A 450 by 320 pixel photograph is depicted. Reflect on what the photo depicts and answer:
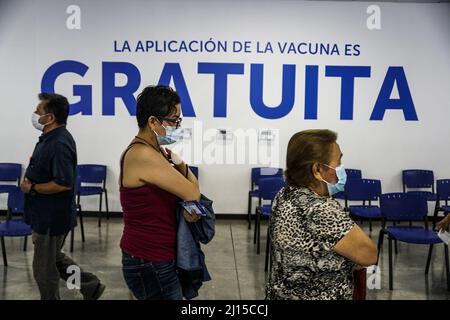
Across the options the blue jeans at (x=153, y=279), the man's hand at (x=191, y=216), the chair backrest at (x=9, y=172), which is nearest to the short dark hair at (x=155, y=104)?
the man's hand at (x=191, y=216)

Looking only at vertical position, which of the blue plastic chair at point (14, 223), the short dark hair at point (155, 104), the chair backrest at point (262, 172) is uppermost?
the short dark hair at point (155, 104)

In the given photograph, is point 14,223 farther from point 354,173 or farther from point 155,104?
point 354,173

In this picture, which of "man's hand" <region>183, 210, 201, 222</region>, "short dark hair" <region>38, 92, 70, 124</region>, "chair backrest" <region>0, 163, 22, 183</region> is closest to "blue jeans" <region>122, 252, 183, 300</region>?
"man's hand" <region>183, 210, 201, 222</region>

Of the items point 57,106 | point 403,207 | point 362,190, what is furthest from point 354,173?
point 57,106

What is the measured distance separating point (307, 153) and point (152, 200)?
738 mm

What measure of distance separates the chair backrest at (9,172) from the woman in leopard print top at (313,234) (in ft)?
20.4

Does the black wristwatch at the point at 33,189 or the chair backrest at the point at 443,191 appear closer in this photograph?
the black wristwatch at the point at 33,189

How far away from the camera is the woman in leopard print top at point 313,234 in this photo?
1896mm

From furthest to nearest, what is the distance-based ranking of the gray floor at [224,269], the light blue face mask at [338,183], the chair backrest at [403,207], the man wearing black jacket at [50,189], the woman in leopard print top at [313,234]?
1. the chair backrest at [403,207]
2. the gray floor at [224,269]
3. the man wearing black jacket at [50,189]
4. the light blue face mask at [338,183]
5. the woman in leopard print top at [313,234]

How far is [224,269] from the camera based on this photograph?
216 inches

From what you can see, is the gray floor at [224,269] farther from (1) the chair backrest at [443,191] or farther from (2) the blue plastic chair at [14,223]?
(1) the chair backrest at [443,191]
